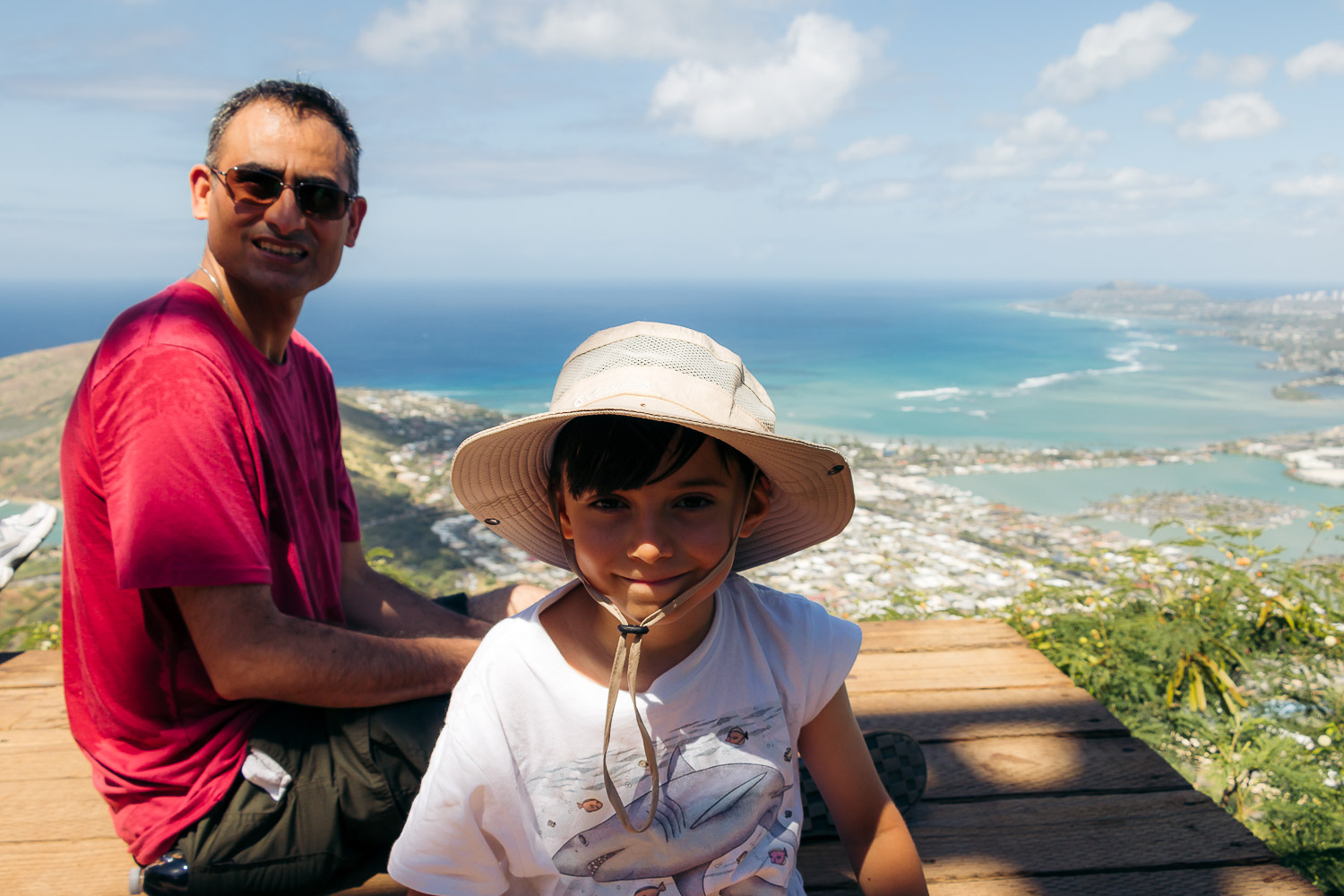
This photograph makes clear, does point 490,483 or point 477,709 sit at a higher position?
point 490,483

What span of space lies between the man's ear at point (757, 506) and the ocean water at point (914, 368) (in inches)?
113

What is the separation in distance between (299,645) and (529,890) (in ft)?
2.06

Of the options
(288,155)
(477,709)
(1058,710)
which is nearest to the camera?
(477,709)

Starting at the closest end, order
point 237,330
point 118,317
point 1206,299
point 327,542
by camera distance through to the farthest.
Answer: point 118,317 → point 237,330 → point 327,542 → point 1206,299

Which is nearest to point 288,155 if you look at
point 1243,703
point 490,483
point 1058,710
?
point 490,483

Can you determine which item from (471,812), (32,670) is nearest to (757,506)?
(471,812)

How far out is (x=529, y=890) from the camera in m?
1.38

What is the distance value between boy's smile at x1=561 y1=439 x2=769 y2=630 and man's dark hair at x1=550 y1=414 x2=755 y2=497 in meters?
0.01

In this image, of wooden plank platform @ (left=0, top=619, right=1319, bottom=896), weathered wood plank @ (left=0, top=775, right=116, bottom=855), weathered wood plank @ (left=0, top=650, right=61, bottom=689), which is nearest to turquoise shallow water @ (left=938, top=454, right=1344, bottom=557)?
wooden plank platform @ (left=0, top=619, right=1319, bottom=896)

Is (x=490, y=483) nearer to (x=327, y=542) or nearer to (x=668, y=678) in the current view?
(x=668, y=678)

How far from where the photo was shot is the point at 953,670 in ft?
9.12

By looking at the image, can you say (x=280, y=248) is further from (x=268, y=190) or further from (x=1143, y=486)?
(x=1143, y=486)

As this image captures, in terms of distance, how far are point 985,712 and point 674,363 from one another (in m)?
1.80

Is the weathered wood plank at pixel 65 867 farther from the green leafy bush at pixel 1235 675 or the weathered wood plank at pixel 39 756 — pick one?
the green leafy bush at pixel 1235 675
